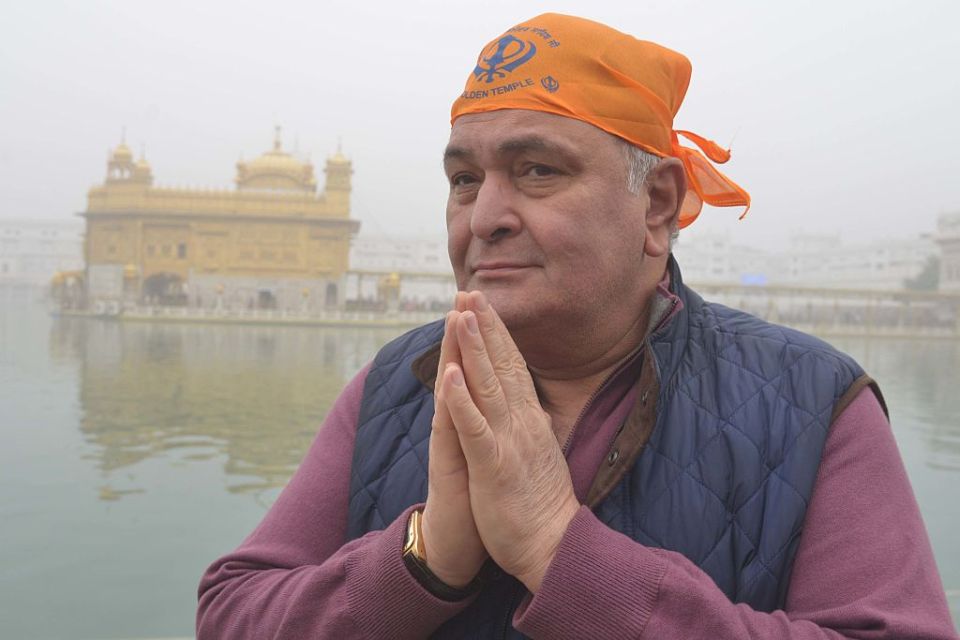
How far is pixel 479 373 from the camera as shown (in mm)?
886

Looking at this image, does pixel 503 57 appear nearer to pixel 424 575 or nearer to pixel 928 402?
pixel 424 575

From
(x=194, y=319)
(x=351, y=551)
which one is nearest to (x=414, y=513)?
(x=351, y=551)

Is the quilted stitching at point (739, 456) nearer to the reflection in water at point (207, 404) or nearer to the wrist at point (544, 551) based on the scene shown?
the wrist at point (544, 551)

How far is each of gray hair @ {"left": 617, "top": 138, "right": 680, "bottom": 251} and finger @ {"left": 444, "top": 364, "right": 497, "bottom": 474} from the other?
399mm

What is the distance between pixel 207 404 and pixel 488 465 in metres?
7.68

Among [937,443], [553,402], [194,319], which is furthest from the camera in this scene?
[194,319]

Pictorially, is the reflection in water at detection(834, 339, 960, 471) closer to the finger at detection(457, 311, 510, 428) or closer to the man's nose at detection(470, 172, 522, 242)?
the man's nose at detection(470, 172, 522, 242)

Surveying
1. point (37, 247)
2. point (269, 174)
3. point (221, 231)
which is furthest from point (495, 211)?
point (37, 247)

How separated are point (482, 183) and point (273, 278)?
37.5m

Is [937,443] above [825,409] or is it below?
below

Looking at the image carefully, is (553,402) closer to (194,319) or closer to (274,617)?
(274,617)

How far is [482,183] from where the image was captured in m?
1.11

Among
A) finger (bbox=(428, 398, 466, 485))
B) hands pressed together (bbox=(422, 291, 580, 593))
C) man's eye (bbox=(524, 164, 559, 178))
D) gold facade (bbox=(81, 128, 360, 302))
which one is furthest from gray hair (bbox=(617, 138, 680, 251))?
gold facade (bbox=(81, 128, 360, 302))

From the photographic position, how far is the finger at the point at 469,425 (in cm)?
87
